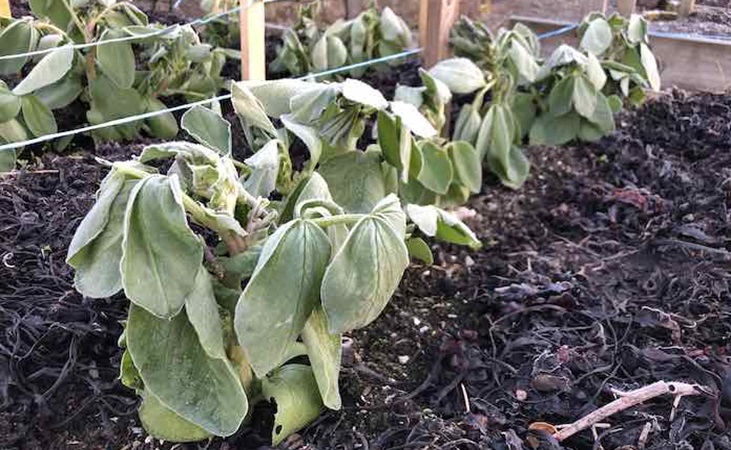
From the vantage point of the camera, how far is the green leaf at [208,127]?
122 centimetres

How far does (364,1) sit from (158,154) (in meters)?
2.14

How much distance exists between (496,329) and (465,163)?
0.53 meters

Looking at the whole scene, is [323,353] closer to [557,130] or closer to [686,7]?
[557,130]

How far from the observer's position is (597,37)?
2.28 metres

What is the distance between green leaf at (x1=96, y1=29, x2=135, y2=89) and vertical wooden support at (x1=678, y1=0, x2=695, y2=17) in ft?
6.79

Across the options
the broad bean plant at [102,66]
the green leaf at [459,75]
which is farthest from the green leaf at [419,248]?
the broad bean plant at [102,66]

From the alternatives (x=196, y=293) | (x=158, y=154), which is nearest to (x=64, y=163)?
(x=158, y=154)

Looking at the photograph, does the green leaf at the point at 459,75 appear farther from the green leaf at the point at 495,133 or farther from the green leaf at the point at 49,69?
the green leaf at the point at 49,69

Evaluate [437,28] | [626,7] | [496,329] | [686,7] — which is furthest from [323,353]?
[686,7]

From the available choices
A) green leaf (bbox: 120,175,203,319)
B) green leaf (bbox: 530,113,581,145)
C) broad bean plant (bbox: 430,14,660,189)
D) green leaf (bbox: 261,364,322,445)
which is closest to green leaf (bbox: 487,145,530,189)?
broad bean plant (bbox: 430,14,660,189)

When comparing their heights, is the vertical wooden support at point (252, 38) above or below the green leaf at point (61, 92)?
above

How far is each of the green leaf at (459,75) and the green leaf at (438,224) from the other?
0.54m

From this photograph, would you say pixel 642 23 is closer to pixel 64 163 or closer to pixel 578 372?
pixel 578 372

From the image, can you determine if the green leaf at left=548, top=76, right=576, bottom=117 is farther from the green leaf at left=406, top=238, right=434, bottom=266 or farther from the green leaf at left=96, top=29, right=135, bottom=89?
the green leaf at left=96, top=29, right=135, bottom=89
